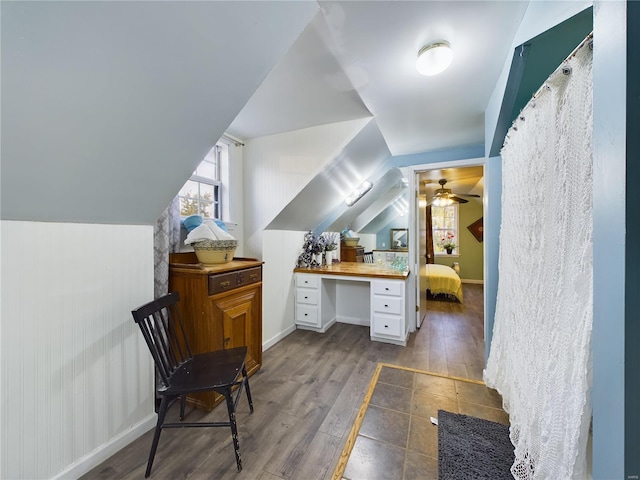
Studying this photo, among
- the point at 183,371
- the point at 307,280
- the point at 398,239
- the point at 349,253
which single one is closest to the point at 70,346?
the point at 183,371

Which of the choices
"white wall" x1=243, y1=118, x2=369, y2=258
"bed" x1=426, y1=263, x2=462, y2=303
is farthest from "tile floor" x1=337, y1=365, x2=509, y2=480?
"bed" x1=426, y1=263, x2=462, y2=303

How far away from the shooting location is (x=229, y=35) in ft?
3.39

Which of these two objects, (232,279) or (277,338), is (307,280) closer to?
(277,338)

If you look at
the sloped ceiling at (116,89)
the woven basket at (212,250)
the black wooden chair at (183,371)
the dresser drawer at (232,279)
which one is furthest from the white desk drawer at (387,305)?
the sloped ceiling at (116,89)

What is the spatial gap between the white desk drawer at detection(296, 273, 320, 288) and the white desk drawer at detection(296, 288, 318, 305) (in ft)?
0.19

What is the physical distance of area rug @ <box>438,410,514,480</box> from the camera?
125 cm

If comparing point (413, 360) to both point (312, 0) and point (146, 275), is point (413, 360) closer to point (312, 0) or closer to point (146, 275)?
point (146, 275)

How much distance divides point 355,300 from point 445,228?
4.29m

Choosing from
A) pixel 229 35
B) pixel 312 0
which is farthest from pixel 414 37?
pixel 229 35

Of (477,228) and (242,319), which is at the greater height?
(477,228)

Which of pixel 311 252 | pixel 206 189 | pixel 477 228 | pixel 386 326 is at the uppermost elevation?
pixel 206 189

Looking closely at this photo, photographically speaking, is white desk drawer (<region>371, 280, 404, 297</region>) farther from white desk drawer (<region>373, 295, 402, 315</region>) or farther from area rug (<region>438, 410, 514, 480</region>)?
area rug (<region>438, 410, 514, 480</region>)

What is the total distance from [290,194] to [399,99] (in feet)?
4.26

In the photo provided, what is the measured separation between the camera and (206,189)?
96.9 inches
